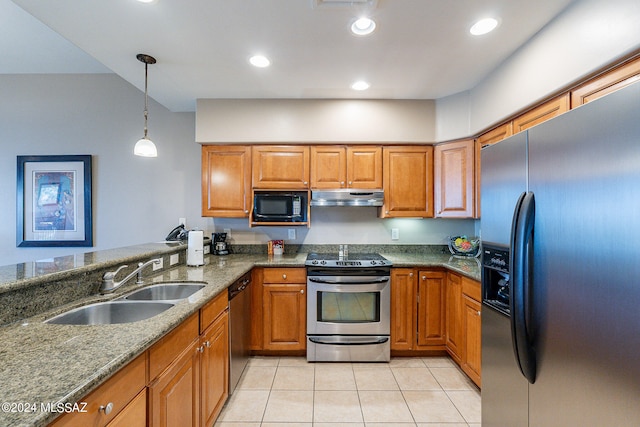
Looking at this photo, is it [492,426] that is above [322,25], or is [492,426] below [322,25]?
below

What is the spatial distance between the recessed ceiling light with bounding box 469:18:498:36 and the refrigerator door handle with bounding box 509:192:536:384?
51.5 inches

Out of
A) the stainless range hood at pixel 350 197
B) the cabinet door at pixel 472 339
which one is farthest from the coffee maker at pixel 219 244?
the cabinet door at pixel 472 339

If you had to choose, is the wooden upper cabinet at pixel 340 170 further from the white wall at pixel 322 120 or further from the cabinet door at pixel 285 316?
the cabinet door at pixel 285 316

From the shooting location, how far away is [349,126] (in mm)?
2887

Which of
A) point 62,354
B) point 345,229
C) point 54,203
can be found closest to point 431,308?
point 345,229

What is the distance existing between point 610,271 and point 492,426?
1.00 meters

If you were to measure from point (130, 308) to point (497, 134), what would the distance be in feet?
9.52

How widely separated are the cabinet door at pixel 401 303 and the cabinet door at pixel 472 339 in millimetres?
481

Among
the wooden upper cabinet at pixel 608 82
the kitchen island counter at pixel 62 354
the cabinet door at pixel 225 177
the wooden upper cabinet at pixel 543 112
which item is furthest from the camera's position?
the cabinet door at pixel 225 177

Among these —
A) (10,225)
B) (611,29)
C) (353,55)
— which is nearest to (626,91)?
(611,29)

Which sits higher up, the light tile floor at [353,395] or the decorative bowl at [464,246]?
the decorative bowl at [464,246]

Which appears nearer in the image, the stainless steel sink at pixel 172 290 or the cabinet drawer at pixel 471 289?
the stainless steel sink at pixel 172 290

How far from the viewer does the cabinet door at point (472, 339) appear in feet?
6.85

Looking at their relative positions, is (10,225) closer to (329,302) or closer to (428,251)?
(329,302)
